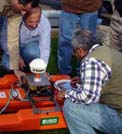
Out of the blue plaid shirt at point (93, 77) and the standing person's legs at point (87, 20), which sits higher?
the standing person's legs at point (87, 20)

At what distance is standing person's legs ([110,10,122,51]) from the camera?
5004mm

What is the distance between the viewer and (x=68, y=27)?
5.39 meters

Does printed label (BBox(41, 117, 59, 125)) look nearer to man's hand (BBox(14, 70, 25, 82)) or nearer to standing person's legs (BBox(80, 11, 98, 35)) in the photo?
man's hand (BBox(14, 70, 25, 82))

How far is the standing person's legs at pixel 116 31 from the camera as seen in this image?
16.4 ft

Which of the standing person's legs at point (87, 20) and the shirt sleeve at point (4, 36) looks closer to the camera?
the shirt sleeve at point (4, 36)

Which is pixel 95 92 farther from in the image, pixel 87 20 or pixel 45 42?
pixel 87 20

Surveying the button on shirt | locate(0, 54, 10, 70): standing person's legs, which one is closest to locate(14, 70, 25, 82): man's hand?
the button on shirt

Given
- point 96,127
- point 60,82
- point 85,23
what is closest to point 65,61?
point 85,23

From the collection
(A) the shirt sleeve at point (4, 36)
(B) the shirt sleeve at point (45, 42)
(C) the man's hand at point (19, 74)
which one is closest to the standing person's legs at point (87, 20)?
(B) the shirt sleeve at point (45, 42)

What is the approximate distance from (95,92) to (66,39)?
1.91m

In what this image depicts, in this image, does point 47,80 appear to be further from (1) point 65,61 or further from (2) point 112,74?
(1) point 65,61

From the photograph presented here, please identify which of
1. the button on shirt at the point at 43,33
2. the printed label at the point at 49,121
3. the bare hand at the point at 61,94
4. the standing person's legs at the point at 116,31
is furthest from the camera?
the standing person's legs at the point at 116,31

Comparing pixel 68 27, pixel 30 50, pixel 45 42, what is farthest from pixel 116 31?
pixel 30 50

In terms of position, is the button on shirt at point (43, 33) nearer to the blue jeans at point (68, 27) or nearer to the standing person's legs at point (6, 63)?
the standing person's legs at point (6, 63)
